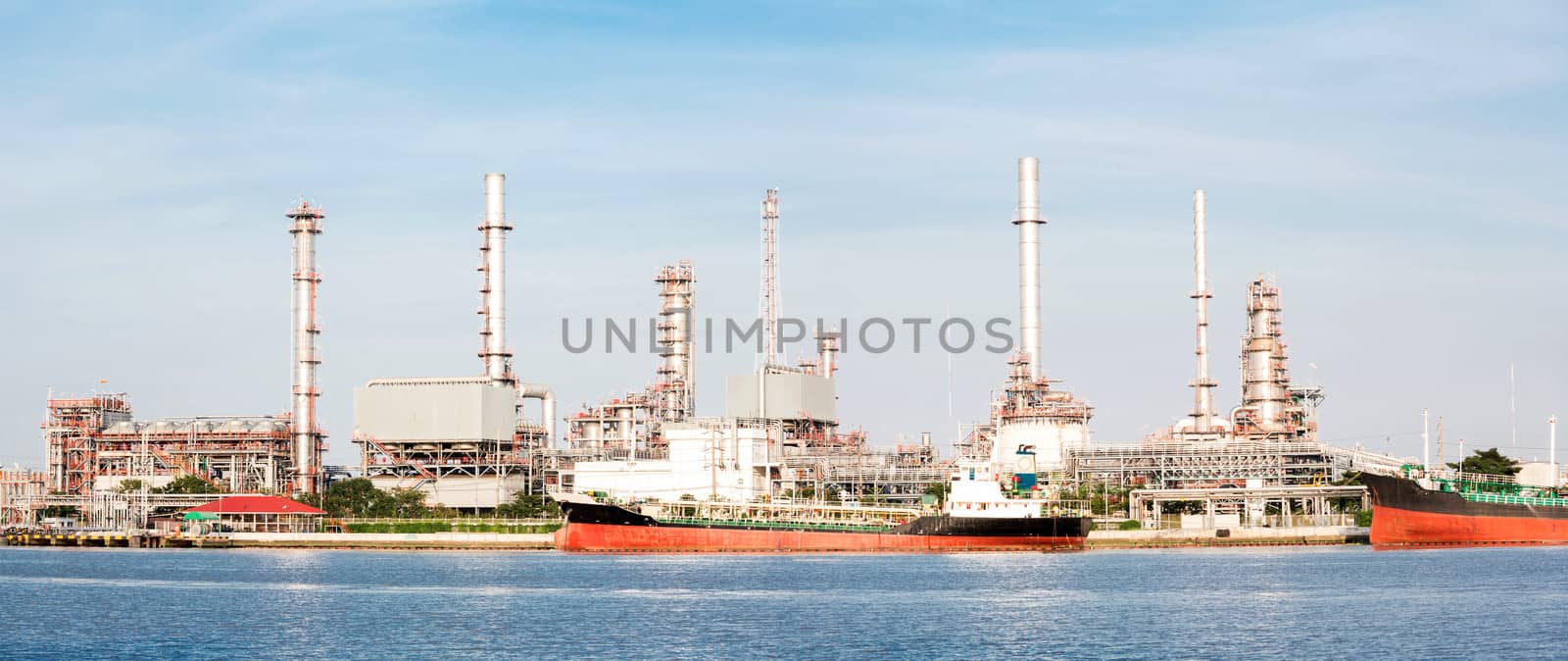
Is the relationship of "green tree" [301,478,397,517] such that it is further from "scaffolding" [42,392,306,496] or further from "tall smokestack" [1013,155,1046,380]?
"tall smokestack" [1013,155,1046,380]

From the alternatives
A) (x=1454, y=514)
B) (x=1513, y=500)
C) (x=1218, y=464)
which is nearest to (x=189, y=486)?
(x=1218, y=464)

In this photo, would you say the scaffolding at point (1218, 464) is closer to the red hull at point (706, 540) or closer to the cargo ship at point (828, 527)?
the cargo ship at point (828, 527)

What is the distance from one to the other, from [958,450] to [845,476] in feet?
31.6

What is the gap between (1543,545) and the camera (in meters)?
126

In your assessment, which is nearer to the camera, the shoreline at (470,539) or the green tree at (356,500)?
the shoreline at (470,539)

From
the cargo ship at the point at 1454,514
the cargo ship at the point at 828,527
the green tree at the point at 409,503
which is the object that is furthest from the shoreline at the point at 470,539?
the cargo ship at the point at 1454,514

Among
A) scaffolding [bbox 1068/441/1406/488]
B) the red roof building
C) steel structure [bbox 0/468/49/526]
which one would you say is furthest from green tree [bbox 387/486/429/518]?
scaffolding [bbox 1068/441/1406/488]

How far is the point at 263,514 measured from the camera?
14812 cm

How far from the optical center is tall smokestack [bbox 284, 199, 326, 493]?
158 meters

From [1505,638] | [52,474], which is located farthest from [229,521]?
[1505,638]

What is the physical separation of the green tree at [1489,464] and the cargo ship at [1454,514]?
2483 cm

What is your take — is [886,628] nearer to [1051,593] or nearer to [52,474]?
[1051,593]

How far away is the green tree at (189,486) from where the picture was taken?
15750 centimetres

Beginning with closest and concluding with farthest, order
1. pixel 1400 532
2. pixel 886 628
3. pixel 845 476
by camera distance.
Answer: pixel 886 628 → pixel 1400 532 → pixel 845 476
